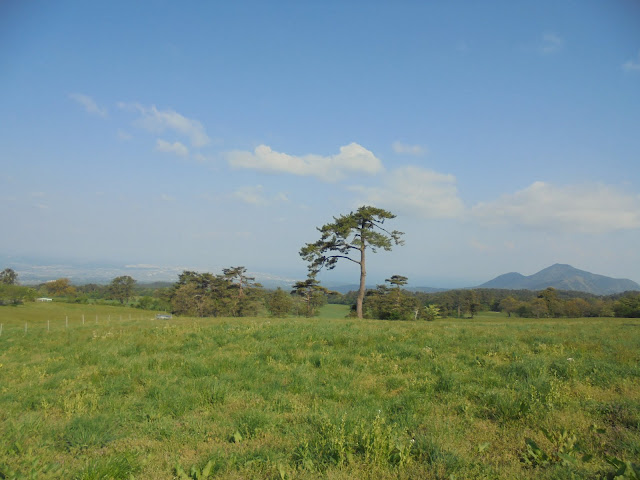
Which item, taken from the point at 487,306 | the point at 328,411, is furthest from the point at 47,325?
the point at 487,306

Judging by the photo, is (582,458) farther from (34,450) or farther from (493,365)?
(34,450)

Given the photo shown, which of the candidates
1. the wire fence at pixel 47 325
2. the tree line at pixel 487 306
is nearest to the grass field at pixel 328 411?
the wire fence at pixel 47 325

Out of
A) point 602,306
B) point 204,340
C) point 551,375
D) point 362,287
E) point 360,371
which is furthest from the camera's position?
point 602,306

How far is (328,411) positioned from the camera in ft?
21.4

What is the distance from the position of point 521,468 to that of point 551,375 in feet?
15.9

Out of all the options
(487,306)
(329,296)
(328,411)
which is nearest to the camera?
(328,411)

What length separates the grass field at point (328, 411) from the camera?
15.5 ft

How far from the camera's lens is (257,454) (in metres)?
5.15

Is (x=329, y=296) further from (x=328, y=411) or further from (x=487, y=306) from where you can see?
(x=487, y=306)

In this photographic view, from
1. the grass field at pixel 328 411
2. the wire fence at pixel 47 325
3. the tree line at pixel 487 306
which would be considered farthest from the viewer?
the tree line at pixel 487 306

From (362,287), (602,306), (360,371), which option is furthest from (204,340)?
(602,306)

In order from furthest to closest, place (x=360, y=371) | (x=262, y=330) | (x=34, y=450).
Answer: (x=262, y=330)
(x=360, y=371)
(x=34, y=450)

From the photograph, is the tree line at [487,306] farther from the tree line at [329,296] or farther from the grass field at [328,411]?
the grass field at [328,411]

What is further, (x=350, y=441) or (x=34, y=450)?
(x=34, y=450)
